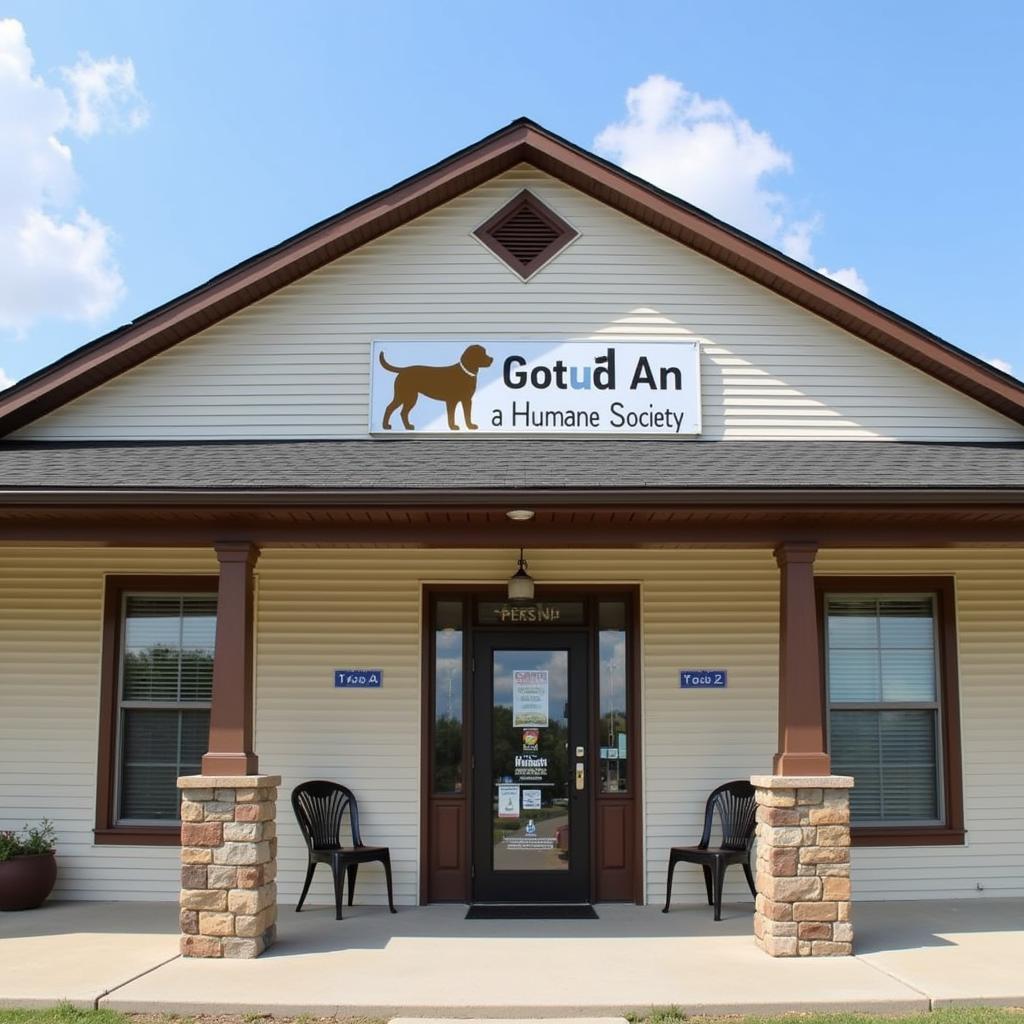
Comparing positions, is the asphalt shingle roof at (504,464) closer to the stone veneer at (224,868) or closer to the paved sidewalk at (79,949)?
the stone veneer at (224,868)

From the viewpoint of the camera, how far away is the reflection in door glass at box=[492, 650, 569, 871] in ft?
31.0

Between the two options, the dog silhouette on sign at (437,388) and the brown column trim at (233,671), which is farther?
the dog silhouette on sign at (437,388)

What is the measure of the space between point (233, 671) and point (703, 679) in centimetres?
383

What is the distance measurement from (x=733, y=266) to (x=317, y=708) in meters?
5.06

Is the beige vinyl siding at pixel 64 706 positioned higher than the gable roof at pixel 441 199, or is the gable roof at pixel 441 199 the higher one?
the gable roof at pixel 441 199

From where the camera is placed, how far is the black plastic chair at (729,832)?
889cm

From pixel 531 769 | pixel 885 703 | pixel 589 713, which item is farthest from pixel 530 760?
pixel 885 703

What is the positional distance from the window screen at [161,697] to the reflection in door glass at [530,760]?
240cm

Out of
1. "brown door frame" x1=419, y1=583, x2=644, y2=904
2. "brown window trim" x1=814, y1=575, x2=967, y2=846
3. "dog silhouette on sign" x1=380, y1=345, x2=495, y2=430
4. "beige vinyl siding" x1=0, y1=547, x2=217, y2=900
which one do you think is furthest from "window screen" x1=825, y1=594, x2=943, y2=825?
"beige vinyl siding" x1=0, y1=547, x2=217, y2=900

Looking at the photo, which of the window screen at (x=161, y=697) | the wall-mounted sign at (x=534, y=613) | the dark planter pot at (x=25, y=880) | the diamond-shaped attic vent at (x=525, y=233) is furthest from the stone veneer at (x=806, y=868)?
the dark planter pot at (x=25, y=880)

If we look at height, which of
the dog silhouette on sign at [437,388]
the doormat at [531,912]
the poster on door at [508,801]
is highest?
the dog silhouette on sign at [437,388]

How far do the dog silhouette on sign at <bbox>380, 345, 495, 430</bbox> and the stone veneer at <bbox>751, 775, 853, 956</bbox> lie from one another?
12.9 ft

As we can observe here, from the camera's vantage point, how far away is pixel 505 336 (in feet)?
32.6

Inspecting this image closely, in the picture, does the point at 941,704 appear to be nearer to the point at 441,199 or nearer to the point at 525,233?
the point at 525,233
